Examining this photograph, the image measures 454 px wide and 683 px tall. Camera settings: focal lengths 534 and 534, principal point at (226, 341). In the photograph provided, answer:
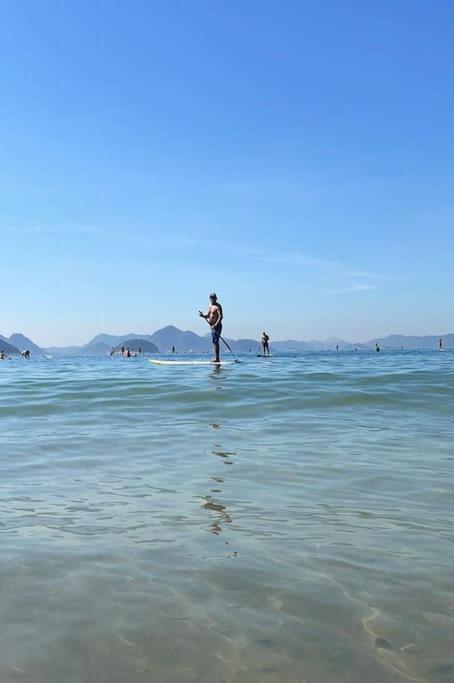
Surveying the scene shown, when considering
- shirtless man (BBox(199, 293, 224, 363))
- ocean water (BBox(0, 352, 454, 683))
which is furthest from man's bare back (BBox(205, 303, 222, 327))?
ocean water (BBox(0, 352, 454, 683))

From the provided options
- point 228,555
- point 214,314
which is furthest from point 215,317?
point 228,555

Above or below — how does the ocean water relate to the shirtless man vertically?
below

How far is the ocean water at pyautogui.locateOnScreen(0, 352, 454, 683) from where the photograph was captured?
2.65 m

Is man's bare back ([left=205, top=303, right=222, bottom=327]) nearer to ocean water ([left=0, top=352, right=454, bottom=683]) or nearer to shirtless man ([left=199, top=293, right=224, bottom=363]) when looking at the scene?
shirtless man ([left=199, top=293, right=224, bottom=363])

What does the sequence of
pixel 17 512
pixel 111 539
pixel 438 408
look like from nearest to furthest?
1. pixel 111 539
2. pixel 17 512
3. pixel 438 408

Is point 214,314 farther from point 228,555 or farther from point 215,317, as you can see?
point 228,555

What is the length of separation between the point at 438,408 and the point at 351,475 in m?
6.07

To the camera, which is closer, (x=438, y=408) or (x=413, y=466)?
(x=413, y=466)

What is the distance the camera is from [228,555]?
3912 millimetres

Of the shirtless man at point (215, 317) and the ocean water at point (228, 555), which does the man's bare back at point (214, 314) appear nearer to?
the shirtless man at point (215, 317)

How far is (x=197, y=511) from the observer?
4945 mm

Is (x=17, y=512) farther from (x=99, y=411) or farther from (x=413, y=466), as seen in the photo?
(x=99, y=411)

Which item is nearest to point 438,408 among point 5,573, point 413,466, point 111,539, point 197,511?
point 413,466

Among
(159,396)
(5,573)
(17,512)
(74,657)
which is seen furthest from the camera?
(159,396)
